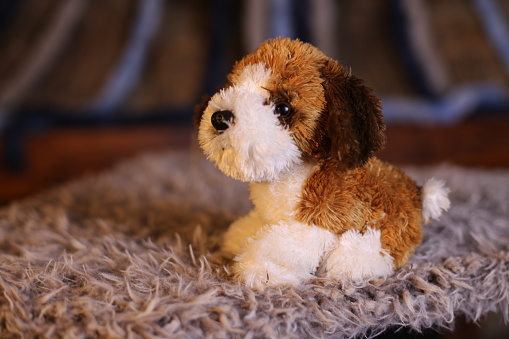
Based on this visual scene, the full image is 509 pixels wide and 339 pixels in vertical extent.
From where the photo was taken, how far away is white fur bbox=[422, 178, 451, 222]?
0.57 meters

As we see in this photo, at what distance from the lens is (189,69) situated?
166 centimetres

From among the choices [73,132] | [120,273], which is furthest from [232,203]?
[73,132]

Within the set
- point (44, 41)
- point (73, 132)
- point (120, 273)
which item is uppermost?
point (44, 41)

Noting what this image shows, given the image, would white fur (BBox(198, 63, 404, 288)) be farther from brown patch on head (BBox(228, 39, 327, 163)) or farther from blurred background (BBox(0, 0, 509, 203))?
blurred background (BBox(0, 0, 509, 203))

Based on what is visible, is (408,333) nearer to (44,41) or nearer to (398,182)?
(398,182)

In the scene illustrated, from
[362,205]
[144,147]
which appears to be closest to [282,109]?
[362,205]

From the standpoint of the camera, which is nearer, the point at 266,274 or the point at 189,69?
the point at 266,274

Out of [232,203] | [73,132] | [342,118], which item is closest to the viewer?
[342,118]

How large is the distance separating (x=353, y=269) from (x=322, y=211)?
2.9 inches

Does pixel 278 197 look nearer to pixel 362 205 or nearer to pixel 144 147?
pixel 362 205

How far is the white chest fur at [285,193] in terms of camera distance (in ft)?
1.74

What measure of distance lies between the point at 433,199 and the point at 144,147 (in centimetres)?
119

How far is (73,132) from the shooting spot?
155 centimetres

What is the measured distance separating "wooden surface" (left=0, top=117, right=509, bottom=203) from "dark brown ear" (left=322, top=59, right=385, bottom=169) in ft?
3.21
